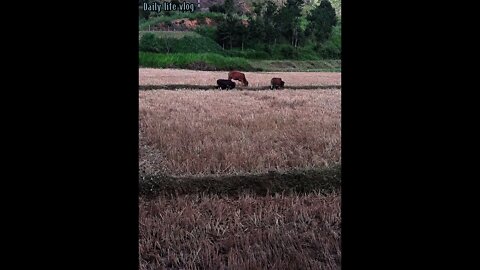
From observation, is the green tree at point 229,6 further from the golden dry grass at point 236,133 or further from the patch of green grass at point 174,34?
the golden dry grass at point 236,133

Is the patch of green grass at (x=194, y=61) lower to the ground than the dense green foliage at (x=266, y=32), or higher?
lower

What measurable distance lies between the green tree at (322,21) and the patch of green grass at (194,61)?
1843 mm

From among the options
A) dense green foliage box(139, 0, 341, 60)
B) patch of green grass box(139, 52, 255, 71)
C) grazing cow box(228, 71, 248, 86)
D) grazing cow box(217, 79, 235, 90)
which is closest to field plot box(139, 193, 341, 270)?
dense green foliage box(139, 0, 341, 60)

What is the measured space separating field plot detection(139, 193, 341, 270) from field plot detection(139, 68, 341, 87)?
23.3 ft

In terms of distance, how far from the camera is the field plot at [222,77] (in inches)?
415

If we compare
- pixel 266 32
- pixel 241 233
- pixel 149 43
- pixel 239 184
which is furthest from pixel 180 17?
pixel 241 233

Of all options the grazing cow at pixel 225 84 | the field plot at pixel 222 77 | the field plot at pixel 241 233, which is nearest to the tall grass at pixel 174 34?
the field plot at pixel 222 77

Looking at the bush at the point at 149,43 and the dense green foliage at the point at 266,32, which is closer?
the dense green foliage at the point at 266,32

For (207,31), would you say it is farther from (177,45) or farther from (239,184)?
(239,184)

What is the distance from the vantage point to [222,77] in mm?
11070

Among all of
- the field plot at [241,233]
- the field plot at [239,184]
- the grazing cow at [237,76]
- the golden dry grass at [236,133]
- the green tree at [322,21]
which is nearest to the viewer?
the field plot at [241,233]

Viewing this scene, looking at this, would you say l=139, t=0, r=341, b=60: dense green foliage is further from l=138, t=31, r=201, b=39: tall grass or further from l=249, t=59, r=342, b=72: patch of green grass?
l=249, t=59, r=342, b=72: patch of green grass

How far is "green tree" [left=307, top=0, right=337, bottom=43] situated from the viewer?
8977mm
